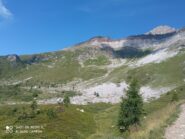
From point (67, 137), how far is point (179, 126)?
182 ft

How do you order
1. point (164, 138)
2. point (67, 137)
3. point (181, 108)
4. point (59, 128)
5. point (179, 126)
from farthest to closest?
point (59, 128) < point (67, 137) < point (181, 108) < point (179, 126) < point (164, 138)

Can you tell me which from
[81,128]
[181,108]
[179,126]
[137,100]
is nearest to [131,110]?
[137,100]

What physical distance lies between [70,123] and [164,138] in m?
77.5

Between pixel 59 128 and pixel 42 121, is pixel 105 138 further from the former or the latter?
pixel 42 121

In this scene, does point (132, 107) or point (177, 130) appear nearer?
point (177, 130)

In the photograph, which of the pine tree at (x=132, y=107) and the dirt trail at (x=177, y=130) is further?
the pine tree at (x=132, y=107)

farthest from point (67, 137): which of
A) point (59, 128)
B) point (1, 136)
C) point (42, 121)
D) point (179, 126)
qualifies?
point (179, 126)

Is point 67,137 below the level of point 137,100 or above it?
below

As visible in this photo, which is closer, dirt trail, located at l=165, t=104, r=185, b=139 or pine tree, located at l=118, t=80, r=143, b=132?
dirt trail, located at l=165, t=104, r=185, b=139

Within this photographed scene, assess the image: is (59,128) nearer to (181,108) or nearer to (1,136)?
(1,136)

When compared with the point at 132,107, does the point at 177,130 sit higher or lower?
lower

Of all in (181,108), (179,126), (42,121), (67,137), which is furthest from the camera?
(42,121)

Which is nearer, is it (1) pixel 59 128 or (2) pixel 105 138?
(2) pixel 105 138

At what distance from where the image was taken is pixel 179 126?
73.0 ft
